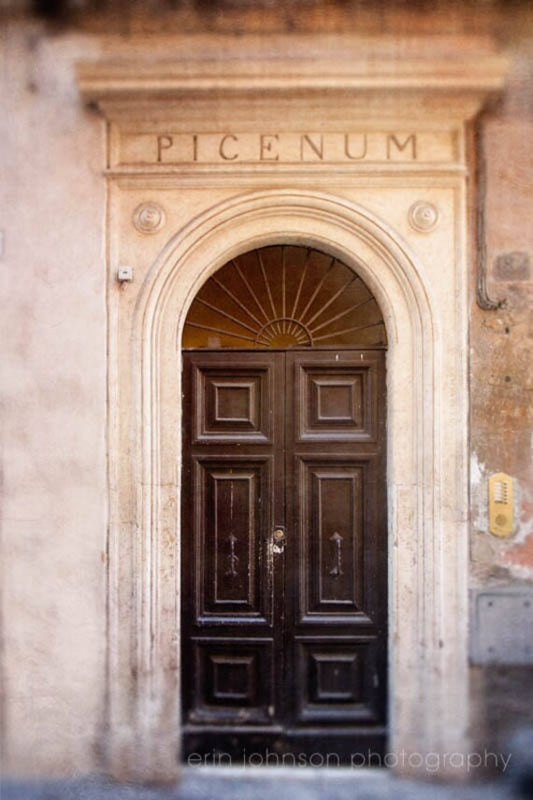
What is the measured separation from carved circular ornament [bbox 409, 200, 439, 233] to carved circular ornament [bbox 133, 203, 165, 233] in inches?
67.0

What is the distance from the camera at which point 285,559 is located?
487cm

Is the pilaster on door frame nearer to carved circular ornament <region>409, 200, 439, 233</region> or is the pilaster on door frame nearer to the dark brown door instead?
carved circular ornament <region>409, 200, 439, 233</region>

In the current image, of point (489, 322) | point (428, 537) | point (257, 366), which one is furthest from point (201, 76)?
point (428, 537)

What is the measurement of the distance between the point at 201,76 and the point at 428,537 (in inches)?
134

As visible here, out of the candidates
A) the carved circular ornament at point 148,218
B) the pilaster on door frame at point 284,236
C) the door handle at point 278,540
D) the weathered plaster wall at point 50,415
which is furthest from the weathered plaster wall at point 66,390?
the door handle at point 278,540

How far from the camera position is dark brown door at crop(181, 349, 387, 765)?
15.9 feet

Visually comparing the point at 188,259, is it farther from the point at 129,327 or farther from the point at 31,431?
the point at 31,431

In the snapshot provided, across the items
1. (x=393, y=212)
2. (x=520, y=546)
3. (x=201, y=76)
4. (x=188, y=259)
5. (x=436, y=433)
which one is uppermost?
(x=201, y=76)

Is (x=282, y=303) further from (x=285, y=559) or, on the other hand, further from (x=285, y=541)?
(x=285, y=559)

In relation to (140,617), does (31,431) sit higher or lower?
higher


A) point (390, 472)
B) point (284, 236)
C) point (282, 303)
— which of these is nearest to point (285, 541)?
point (390, 472)

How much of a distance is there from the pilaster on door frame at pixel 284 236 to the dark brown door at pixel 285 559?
17 centimetres

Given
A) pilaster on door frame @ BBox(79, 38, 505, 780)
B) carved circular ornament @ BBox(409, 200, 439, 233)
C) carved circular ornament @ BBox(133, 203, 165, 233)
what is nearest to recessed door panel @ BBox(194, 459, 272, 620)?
pilaster on door frame @ BBox(79, 38, 505, 780)

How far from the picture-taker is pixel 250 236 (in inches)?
189
